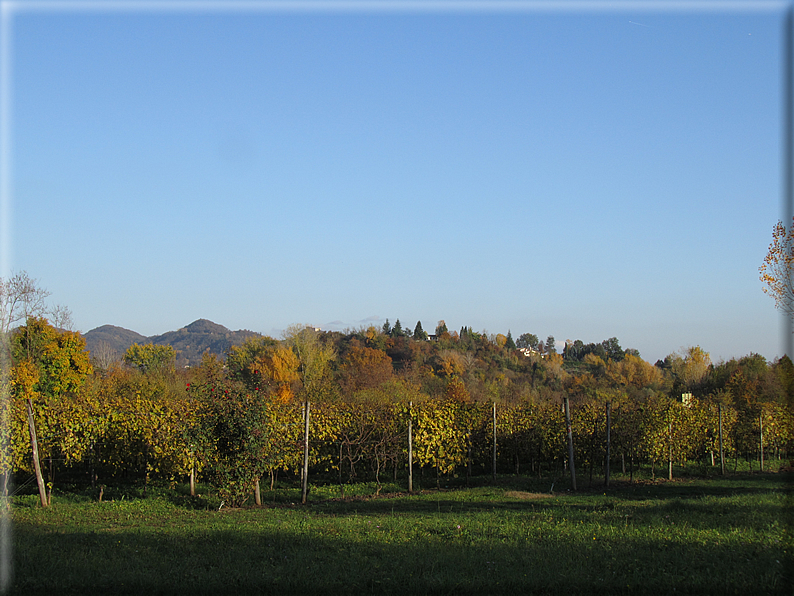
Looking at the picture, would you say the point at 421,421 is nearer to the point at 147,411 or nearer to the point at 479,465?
the point at 479,465

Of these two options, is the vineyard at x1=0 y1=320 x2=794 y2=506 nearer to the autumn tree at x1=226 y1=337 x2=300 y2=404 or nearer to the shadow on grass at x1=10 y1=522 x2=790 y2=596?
the shadow on grass at x1=10 y1=522 x2=790 y2=596

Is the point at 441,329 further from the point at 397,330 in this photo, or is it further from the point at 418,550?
the point at 418,550

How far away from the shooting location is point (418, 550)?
6.22m

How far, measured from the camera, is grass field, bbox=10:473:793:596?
513cm

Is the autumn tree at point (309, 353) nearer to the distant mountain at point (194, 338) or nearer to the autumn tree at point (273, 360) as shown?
the autumn tree at point (273, 360)

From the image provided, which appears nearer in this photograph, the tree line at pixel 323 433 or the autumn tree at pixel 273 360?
the tree line at pixel 323 433

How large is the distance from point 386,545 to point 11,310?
1058 inches

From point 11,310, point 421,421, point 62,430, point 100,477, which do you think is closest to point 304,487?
point 421,421

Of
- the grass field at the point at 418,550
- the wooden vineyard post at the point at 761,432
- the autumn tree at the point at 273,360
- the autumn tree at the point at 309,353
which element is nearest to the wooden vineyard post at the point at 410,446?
the grass field at the point at 418,550

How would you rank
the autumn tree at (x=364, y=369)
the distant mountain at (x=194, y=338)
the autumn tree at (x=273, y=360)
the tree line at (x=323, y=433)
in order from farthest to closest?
the distant mountain at (x=194, y=338) → the autumn tree at (x=273, y=360) → the autumn tree at (x=364, y=369) → the tree line at (x=323, y=433)

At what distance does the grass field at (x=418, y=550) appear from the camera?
5.13 metres

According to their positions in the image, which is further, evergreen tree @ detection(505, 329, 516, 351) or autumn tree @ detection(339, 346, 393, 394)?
evergreen tree @ detection(505, 329, 516, 351)

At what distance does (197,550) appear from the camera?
249 inches

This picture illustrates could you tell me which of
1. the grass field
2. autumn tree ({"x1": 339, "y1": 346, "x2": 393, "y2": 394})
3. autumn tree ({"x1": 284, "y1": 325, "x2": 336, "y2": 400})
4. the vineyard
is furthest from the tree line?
autumn tree ({"x1": 284, "y1": 325, "x2": 336, "y2": 400})
